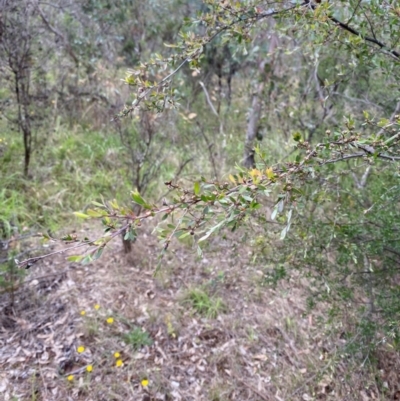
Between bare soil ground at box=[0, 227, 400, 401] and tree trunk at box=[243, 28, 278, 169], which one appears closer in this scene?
bare soil ground at box=[0, 227, 400, 401]

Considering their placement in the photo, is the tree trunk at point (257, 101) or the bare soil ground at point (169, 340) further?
the tree trunk at point (257, 101)

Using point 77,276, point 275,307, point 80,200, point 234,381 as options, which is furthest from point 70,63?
point 234,381

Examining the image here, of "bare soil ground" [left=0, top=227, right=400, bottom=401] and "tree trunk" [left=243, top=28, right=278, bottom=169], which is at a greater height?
"tree trunk" [left=243, top=28, right=278, bottom=169]

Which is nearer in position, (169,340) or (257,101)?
(169,340)

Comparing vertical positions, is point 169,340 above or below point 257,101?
below

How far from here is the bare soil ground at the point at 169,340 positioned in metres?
2.26

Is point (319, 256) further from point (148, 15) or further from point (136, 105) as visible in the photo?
point (148, 15)

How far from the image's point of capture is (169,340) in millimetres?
2602

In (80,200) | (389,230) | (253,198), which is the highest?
(253,198)

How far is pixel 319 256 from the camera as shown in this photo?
218 cm

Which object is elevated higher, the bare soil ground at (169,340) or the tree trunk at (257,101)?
the tree trunk at (257,101)

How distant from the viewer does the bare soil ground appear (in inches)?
89.0

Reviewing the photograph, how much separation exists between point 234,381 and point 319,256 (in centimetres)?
93

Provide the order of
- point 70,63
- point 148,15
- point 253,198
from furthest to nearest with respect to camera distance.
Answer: point 148,15 < point 70,63 < point 253,198
